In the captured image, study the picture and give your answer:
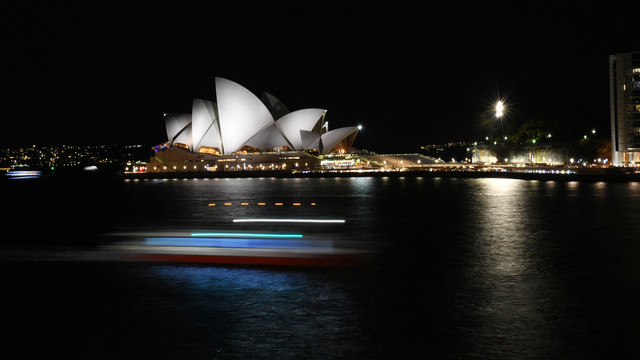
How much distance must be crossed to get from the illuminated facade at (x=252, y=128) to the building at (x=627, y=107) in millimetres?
35610

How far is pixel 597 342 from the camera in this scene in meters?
5.40

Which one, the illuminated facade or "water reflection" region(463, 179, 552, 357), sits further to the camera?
the illuminated facade

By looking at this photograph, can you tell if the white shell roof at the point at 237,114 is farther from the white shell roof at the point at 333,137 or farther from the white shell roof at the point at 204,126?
the white shell roof at the point at 333,137

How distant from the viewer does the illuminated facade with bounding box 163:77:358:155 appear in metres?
75.1

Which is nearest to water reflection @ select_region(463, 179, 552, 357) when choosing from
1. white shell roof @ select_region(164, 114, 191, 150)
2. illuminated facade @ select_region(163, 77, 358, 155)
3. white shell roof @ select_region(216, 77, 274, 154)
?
white shell roof @ select_region(216, 77, 274, 154)

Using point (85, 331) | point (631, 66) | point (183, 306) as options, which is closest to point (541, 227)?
point (183, 306)

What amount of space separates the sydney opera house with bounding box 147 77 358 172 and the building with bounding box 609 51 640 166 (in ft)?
117

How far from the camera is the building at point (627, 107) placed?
186 feet

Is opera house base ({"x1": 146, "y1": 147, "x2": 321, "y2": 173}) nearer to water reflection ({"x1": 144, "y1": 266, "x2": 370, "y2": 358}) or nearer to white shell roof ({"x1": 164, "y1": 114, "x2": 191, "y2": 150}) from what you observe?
white shell roof ({"x1": 164, "y1": 114, "x2": 191, "y2": 150})

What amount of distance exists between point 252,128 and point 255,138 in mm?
3376

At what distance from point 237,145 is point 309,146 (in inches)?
402

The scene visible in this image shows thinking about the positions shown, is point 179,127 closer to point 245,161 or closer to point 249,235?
point 245,161

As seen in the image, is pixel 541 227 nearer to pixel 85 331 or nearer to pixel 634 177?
pixel 85 331

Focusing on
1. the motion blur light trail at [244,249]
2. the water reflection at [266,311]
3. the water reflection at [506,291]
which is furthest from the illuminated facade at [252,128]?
the water reflection at [266,311]
